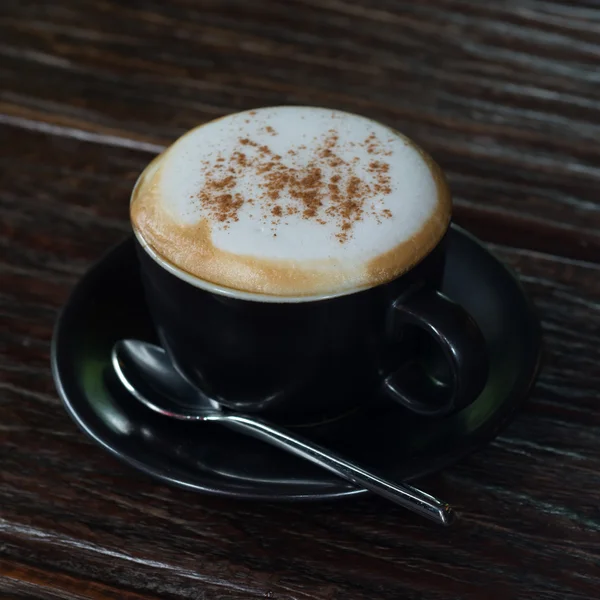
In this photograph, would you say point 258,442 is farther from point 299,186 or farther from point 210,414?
point 299,186

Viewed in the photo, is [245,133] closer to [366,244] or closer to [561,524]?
[366,244]

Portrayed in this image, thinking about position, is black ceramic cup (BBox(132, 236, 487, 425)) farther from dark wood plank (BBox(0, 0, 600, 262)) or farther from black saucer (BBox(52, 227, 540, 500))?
dark wood plank (BBox(0, 0, 600, 262))

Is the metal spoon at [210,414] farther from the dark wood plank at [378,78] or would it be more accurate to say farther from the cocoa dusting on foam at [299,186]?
the dark wood plank at [378,78]

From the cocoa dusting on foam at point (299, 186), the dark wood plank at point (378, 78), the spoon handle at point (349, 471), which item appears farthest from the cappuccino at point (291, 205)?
the dark wood plank at point (378, 78)

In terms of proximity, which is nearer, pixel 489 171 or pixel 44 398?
pixel 44 398

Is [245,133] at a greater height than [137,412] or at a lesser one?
greater

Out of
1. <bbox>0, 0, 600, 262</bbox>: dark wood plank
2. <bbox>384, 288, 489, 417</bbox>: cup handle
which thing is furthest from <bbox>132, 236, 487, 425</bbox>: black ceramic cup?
<bbox>0, 0, 600, 262</bbox>: dark wood plank

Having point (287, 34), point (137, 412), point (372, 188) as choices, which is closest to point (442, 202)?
point (372, 188)
